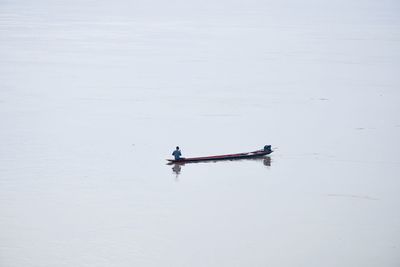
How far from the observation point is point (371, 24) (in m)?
64.0

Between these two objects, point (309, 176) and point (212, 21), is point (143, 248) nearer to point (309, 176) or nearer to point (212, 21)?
point (309, 176)

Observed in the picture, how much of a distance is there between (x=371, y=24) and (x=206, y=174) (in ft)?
165

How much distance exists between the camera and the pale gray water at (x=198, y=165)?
13312 millimetres

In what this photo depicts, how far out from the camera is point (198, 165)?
1811cm

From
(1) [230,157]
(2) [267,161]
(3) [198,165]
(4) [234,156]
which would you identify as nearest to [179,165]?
(3) [198,165]

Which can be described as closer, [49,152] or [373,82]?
[49,152]

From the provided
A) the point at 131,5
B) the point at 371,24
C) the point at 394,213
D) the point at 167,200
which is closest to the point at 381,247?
the point at 394,213

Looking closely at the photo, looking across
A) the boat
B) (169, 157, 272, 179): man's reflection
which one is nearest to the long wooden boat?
the boat

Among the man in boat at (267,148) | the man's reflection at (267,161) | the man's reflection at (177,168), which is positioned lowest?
the man's reflection at (177,168)

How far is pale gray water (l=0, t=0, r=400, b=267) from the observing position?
1331 cm

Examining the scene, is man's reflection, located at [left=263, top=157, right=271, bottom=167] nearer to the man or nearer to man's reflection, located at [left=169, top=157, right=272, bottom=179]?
man's reflection, located at [left=169, top=157, right=272, bottom=179]

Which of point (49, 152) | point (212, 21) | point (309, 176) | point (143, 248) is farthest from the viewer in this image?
point (212, 21)

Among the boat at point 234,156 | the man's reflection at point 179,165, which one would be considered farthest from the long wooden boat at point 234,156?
the man's reflection at point 179,165

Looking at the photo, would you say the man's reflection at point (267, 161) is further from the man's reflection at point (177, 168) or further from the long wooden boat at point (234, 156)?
the man's reflection at point (177, 168)
